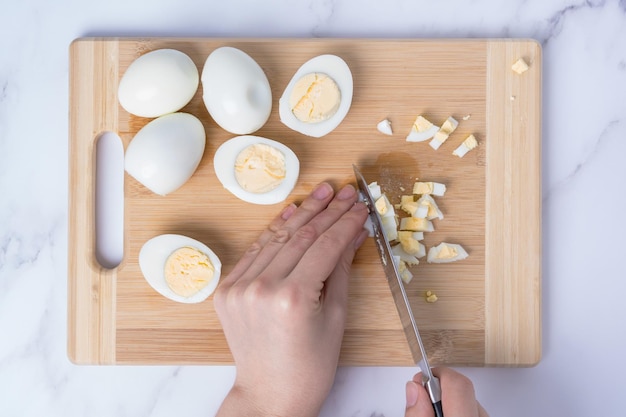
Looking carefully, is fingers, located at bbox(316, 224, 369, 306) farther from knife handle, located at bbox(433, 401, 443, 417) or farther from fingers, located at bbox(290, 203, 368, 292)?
knife handle, located at bbox(433, 401, 443, 417)

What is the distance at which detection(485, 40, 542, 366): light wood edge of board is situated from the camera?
1564 mm

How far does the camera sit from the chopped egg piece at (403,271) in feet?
5.08

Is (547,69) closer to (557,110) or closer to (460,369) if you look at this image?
(557,110)

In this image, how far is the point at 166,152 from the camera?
1440 mm

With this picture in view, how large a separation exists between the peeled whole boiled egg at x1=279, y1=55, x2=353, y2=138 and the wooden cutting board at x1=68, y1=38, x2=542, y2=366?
47mm

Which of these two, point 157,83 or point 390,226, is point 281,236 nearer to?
point 390,226

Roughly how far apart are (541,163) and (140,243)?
1108 millimetres

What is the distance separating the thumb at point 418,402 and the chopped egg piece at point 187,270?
1.87 ft

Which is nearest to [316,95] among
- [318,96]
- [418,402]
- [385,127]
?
[318,96]

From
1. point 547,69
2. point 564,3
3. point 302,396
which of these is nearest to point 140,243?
point 302,396

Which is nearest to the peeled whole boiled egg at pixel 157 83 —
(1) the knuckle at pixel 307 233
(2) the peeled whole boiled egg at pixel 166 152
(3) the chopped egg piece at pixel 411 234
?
(2) the peeled whole boiled egg at pixel 166 152

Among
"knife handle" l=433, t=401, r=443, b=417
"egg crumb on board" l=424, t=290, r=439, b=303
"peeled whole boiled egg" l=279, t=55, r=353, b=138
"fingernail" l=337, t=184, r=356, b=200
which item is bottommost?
"knife handle" l=433, t=401, r=443, b=417

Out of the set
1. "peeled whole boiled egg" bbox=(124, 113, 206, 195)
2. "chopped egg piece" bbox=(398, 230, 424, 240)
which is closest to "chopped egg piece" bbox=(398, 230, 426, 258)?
"chopped egg piece" bbox=(398, 230, 424, 240)

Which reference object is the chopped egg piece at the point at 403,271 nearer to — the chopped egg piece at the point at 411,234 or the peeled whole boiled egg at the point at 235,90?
the chopped egg piece at the point at 411,234
